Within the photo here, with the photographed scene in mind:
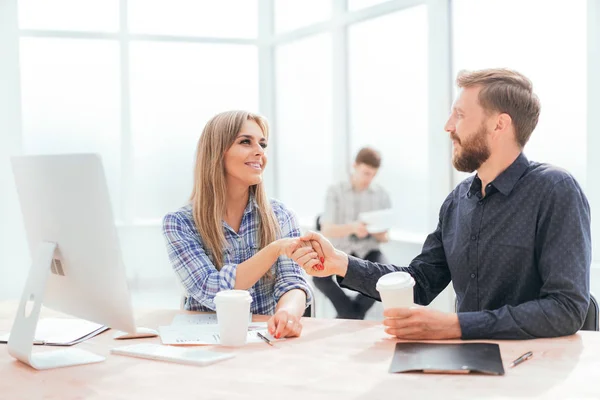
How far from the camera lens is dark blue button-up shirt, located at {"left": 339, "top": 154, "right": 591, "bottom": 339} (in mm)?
1769

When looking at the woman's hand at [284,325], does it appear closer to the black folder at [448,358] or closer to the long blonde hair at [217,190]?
the black folder at [448,358]

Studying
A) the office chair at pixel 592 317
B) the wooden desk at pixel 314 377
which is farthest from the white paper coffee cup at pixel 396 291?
the office chair at pixel 592 317

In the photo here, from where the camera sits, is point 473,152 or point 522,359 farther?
point 473,152

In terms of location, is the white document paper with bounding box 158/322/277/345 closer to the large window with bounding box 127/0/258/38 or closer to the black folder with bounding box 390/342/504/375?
the black folder with bounding box 390/342/504/375

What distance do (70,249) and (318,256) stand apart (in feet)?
2.67

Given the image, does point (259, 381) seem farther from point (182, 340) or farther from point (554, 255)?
point (554, 255)

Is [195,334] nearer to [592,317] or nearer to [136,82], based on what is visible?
[592,317]

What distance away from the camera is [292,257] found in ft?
A: 7.30

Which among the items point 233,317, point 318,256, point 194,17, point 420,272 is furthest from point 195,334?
point 194,17

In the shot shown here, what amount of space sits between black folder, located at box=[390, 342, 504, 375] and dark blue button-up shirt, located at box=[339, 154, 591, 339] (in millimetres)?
120

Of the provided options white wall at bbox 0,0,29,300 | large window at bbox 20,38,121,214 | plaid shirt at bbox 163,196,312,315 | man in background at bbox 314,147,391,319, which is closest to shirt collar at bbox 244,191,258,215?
plaid shirt at bbox 163,196,312,315

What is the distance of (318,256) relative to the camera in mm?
2195

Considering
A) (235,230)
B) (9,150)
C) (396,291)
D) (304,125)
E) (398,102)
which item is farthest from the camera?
(304,125)

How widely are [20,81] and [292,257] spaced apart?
4.68 m
